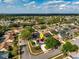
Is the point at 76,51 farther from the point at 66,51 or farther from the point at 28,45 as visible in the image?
the point at 28,45

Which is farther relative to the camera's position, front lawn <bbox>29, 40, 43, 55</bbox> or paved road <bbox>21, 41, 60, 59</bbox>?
front lawn <bbox>29, 40, 43, 55</bbox>

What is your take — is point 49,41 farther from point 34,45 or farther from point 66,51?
point 66,51

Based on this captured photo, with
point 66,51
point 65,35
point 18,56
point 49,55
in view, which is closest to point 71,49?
point 66,51

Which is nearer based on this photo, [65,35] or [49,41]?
[49,41]

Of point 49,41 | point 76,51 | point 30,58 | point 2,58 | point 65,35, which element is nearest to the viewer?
point 2,58

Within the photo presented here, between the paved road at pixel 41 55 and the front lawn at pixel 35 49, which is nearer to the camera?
the paved road at pixel 41 55

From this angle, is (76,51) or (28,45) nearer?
(76,51)

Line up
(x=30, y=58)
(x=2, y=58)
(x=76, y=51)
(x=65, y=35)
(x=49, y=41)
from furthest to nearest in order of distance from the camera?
(x=65, y=35)
(x=49, y=41)
(x=76, y=51)
(x=30, y=58)
(x=2, y=58)

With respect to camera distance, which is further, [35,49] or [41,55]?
[35,49]

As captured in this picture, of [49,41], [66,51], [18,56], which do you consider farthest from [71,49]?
[18,56]
